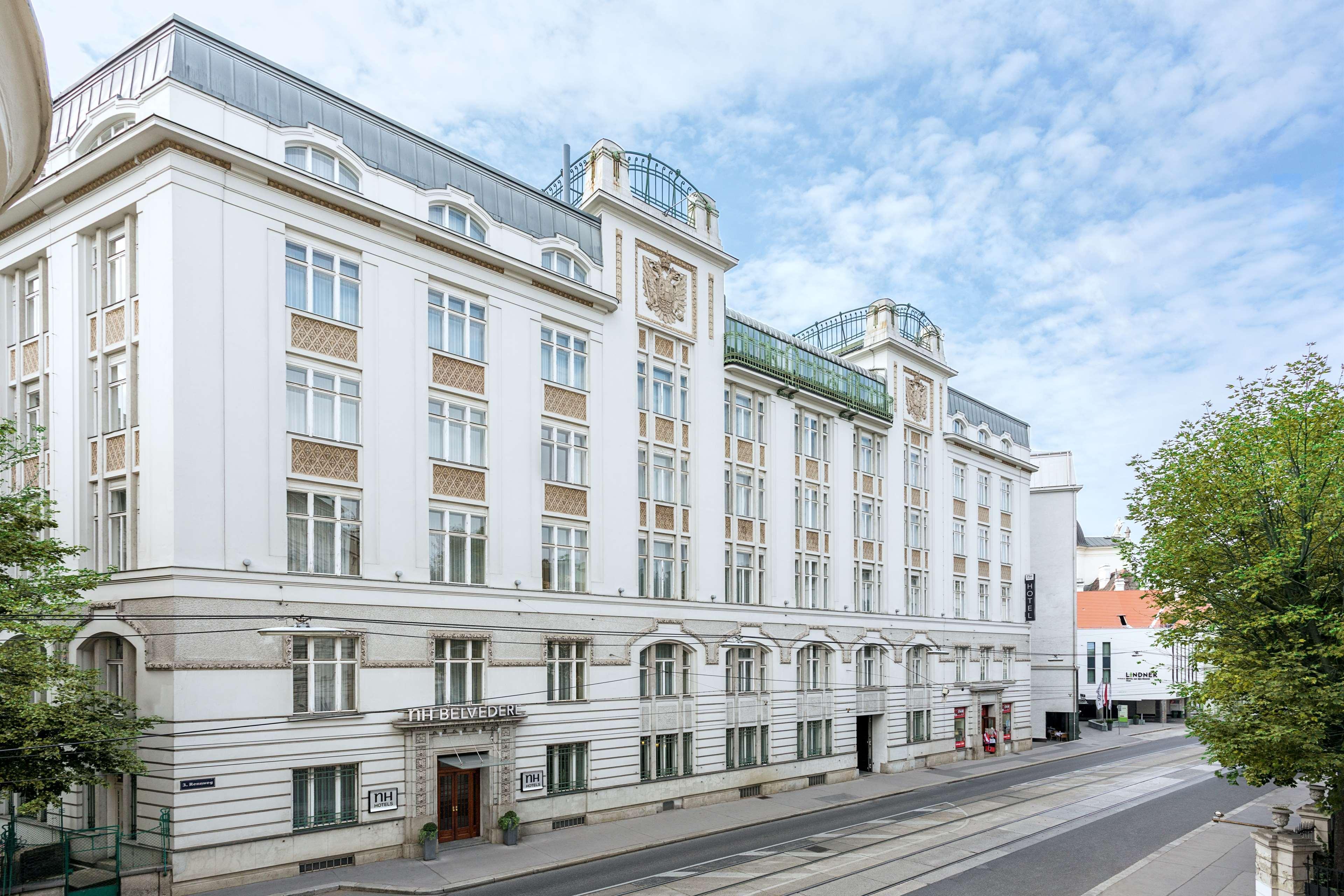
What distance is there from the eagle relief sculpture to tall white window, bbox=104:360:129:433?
59.0 ft

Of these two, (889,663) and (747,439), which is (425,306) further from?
(889,663)

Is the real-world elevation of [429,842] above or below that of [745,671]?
below

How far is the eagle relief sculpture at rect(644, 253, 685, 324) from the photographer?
1448 inches

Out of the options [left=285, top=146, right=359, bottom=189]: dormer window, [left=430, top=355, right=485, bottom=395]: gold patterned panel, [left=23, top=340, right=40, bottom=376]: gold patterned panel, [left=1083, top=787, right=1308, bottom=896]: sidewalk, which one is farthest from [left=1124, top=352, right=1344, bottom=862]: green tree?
[left=23, top=340, right=40, bottom=376]: gold patterned panel

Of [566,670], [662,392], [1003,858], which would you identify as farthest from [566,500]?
[1003,858]

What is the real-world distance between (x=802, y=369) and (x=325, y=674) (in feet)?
84.1

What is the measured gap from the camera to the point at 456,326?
98.4ft

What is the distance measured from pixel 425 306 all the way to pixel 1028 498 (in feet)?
155

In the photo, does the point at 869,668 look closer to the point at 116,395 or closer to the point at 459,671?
the point at 459,671

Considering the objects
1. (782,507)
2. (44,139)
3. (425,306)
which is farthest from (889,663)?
(44,139)

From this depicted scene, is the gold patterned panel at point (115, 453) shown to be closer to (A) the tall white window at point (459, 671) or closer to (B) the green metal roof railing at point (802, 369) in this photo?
(A) the tall white window at point (459, 671)

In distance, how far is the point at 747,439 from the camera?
40875mm

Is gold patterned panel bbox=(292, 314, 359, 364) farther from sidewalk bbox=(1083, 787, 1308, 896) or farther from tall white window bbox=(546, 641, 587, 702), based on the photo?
sidewalk bbox=(1083, 787, 1308, 896)

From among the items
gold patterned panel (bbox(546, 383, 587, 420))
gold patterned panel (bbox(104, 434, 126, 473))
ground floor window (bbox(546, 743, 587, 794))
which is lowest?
ground floor window (bbox(546, 743, 587, 794))
